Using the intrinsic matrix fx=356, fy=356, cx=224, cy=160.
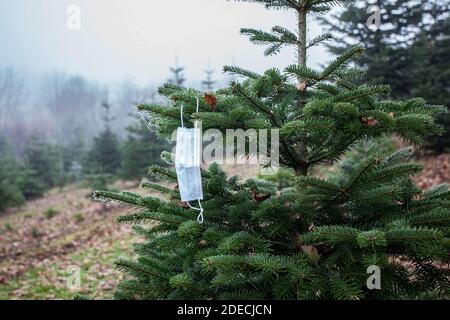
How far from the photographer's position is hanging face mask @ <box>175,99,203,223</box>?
7.00 ft

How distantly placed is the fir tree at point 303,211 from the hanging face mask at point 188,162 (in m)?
0.11

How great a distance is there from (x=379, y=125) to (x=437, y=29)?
36.8ft

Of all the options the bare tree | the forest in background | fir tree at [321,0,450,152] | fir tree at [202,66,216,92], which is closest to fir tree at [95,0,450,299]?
the forest in background

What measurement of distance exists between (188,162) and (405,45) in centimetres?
1102

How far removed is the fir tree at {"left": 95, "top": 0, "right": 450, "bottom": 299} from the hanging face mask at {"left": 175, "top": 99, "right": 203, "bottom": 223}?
0.11 meters

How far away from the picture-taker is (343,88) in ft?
8.38

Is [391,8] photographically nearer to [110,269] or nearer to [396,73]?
[396,73]

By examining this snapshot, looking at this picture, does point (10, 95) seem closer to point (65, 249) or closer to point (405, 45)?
point (65, 249)

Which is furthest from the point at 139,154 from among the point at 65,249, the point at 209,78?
the point at 65,249

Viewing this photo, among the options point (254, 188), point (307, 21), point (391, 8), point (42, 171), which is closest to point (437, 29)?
point (391, 8)

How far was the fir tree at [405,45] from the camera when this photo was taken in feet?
32.6

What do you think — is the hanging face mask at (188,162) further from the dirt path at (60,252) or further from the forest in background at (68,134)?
the dirt path at (60,252)

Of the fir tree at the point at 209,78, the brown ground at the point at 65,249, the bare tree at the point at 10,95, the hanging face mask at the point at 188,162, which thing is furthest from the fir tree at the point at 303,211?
the bare tree at the point at 10,95

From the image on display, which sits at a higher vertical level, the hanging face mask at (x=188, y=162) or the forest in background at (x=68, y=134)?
the forest in background at (x=68, y=134)
